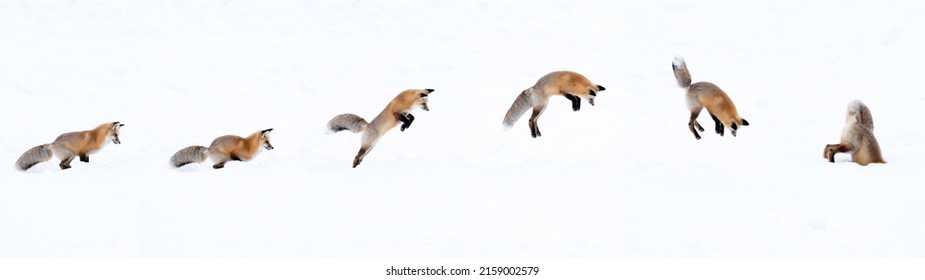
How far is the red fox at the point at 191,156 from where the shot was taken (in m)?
10.2

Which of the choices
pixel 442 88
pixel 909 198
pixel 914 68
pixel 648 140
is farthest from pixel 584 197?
pixel 914 68

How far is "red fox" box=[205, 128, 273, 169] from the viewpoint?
10211mm

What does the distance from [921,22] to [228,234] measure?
13.7 metres

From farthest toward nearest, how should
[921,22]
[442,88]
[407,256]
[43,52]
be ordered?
1. [921,22]
2. [43,52]
3. [442,88]
4. [407,256]

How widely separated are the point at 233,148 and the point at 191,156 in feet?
1.40

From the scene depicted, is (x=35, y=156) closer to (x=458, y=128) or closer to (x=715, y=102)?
(x=458, y=128)

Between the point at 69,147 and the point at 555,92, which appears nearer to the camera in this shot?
the point at 555,92

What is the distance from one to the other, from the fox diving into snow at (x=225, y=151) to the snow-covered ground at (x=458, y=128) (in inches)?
5.7

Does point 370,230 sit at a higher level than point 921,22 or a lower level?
lower

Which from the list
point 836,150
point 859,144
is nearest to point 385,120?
point 836,150

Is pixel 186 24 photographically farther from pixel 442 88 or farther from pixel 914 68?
pixel 914 68

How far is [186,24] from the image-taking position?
17438 millimetres

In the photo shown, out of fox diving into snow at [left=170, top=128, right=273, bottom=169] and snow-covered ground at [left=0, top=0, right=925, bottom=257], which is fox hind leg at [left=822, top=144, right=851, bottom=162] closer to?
snow-covered ground at [left=0, top=0, right=925, bottom=257]

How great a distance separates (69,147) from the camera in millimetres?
10219
